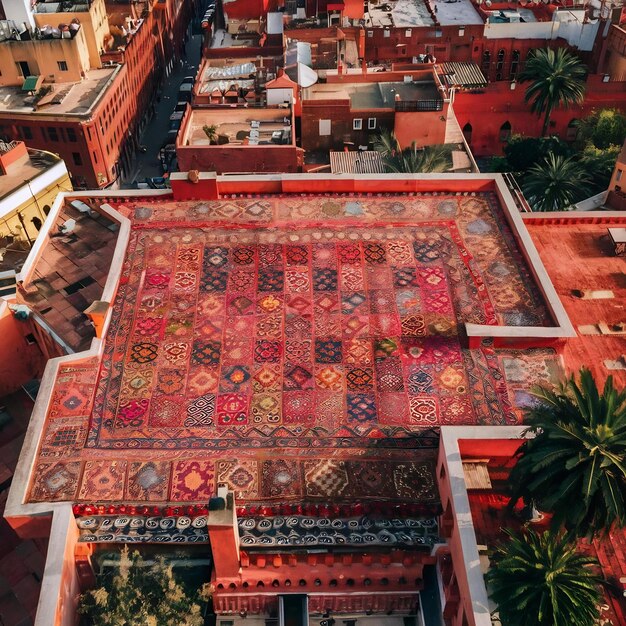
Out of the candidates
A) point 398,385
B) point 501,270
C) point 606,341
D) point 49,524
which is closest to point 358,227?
point 501,270

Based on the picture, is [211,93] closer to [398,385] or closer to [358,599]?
[398,385]

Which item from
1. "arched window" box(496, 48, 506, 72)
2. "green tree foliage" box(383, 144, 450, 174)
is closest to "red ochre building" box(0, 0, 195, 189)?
"green tree foliage" box(383, 144, 450, 174)

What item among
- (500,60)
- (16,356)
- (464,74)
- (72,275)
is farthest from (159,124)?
(16,356)

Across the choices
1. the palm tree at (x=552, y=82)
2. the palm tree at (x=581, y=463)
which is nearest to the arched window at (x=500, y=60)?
the palm tree at (x=552, y=82)

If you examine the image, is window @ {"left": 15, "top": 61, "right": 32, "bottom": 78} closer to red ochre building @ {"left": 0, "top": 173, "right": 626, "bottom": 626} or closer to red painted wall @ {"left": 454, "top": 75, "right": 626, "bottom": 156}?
red ochre building @ {"left": 0, "top": 173, "right": 626, "bottom": 626}

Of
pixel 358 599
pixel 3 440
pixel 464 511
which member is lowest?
pixel 3 440

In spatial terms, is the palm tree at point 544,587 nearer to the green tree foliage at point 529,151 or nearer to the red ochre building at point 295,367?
the red ochre building at point 295,367
